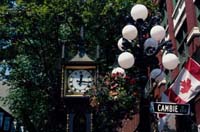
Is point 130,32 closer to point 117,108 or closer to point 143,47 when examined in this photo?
point 143,47

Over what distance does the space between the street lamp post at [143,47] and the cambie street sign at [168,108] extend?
1.11 feet

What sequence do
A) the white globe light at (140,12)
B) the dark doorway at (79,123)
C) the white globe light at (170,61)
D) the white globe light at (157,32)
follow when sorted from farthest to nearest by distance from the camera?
the white globe light at (140,12) → the white globe light at (157,32) → the white globe light at (170,61) → the dark doorway at (79,123)

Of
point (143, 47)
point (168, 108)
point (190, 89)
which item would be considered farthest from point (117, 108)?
point (168, 108)

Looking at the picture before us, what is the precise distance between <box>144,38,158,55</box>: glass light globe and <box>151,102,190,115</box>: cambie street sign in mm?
1169

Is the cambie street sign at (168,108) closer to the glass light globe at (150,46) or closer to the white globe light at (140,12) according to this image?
the glass light globe at (150,46)

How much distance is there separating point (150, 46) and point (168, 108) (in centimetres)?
144

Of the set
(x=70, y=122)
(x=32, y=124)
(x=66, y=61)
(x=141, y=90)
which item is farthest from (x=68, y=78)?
(x=32, y=124)

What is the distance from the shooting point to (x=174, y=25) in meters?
18.0

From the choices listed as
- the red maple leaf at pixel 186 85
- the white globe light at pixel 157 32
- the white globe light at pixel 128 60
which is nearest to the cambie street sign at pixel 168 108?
the white globe light at pixel 128 60

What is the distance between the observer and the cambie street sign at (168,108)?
26.6 ft

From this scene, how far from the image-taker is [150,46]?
27.5ft

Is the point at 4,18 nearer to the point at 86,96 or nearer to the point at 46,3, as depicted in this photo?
the point at 46,3

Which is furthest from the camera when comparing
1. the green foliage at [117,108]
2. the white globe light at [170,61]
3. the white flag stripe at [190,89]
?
the green foliage at [117,108]

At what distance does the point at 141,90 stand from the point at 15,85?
1460 cm
